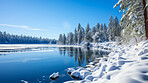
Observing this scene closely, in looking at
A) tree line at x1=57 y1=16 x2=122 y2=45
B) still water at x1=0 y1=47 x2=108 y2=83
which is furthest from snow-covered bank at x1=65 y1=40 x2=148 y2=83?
tree line at x1=57 y1=16 x2=122 y2=45

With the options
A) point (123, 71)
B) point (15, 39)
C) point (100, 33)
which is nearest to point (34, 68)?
point (123, 71)

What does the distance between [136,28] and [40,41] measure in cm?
13522

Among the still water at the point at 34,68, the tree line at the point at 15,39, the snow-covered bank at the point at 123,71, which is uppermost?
the tree line at the point at 15,39

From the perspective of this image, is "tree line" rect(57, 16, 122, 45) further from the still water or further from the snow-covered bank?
the snow-covered bank

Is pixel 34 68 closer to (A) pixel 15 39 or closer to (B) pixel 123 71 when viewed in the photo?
(B) pixel 123 71

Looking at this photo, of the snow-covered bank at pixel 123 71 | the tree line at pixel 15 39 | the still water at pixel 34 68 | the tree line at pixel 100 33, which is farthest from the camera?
the tree line at pixel 15 39

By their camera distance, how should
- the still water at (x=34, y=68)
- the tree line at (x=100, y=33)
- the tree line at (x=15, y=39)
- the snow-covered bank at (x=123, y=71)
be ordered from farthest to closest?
the tree line at (x=15, y=39) → the tree line at (x=100, y=33) → the still water at (x=34, y=68) → the snow-covered bank at (x=123, y=71)

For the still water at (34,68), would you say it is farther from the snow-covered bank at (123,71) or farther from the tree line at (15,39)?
the tree line at (15,39)

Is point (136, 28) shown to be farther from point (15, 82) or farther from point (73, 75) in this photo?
point (15, 82)

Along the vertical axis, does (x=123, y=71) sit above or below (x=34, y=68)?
above

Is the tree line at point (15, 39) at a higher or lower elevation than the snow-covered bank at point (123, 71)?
higher

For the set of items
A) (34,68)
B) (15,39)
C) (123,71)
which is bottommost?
(34,68)

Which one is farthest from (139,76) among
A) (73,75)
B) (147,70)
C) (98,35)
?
(98,35)

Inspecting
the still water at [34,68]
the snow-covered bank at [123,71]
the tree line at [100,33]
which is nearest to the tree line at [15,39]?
the tree line at [100,33]
